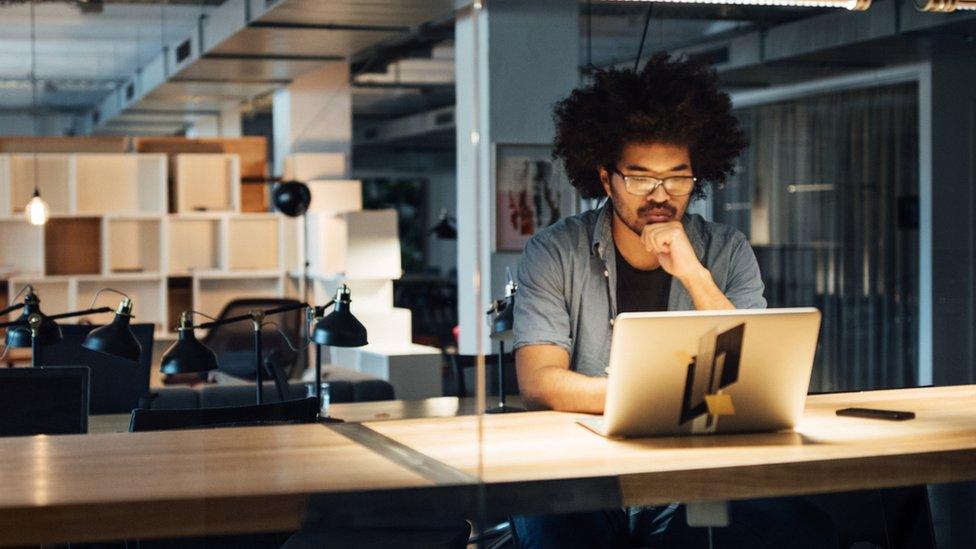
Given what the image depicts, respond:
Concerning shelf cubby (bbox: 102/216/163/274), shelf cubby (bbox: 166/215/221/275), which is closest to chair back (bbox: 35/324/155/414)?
shelf cubby (bbox: 102/216/163/274)

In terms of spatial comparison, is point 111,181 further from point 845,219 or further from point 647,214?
point 647,214

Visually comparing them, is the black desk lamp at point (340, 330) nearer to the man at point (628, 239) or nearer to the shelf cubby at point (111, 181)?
the man at point (628, 239)

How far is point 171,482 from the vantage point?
1.80 meters

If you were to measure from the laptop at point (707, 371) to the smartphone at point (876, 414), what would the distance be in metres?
0.26

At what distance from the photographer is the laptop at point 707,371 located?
2.13 m

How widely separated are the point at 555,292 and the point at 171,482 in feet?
4.57

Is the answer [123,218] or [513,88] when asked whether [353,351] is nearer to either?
[123,218]

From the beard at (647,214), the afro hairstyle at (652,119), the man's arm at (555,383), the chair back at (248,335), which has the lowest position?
the chair back at (248,335)

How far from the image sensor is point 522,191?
716cm

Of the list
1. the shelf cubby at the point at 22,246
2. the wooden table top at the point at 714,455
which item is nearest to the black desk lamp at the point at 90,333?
the wooden table top at the point at 714,455

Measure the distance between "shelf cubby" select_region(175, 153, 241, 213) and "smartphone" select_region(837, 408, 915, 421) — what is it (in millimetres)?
8452

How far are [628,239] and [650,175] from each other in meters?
0.18

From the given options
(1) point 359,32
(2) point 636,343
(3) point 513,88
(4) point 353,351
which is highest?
(1) point 359,32

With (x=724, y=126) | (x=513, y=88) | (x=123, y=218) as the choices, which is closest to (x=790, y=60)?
(x=513, y=88)
